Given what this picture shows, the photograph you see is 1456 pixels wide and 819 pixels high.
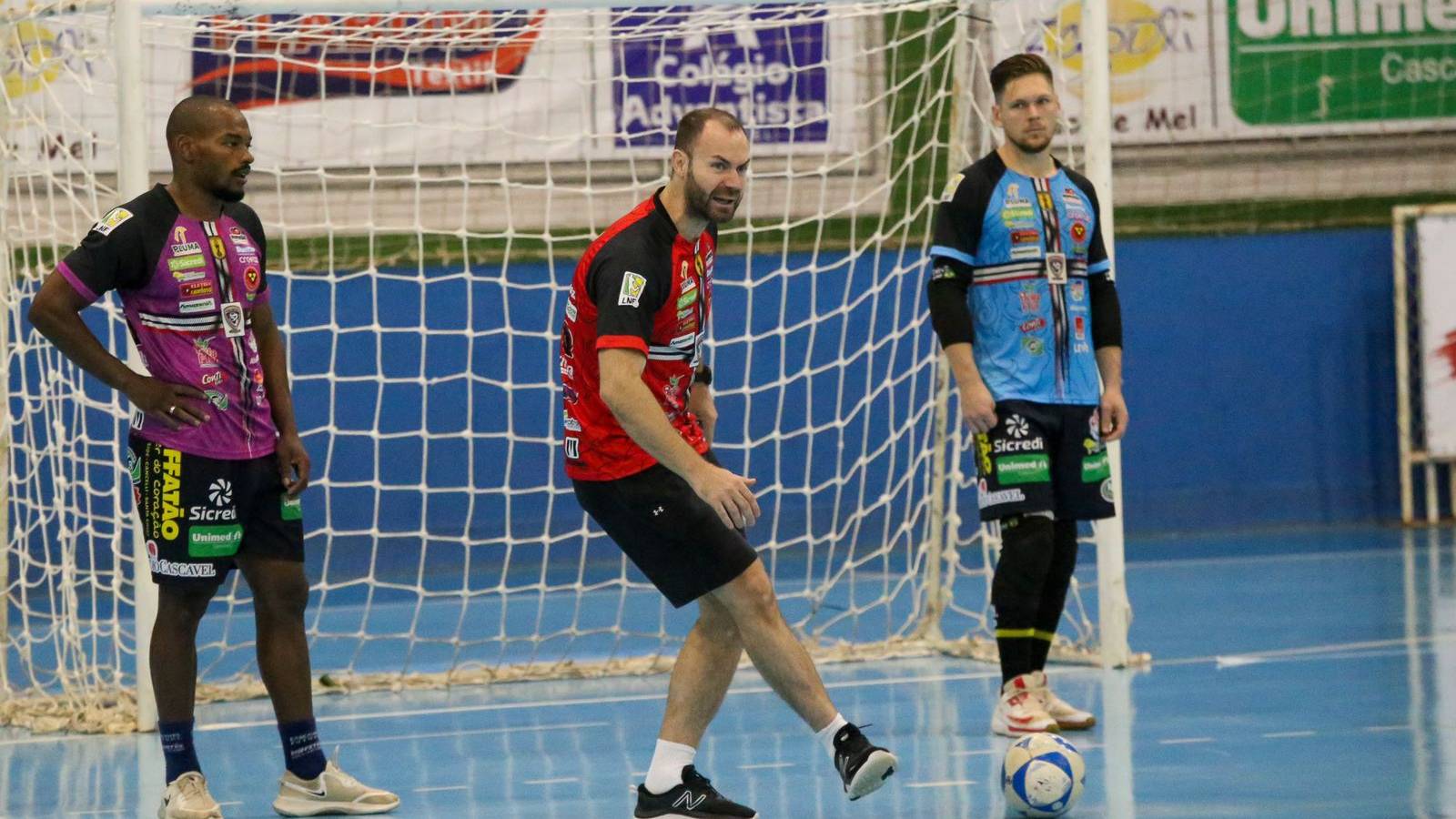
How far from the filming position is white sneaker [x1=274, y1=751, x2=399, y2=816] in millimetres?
4641

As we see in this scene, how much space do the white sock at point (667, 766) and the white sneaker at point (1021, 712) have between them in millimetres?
1311

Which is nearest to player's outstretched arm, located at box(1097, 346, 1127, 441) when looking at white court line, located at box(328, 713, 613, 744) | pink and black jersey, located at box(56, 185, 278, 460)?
white court line, located at box(328, 713, 613, 744)

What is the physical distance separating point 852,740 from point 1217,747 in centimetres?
138

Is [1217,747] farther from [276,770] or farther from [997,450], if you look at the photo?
[276,770]

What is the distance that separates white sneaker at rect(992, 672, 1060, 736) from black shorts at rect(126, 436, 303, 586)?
2122 millimetres

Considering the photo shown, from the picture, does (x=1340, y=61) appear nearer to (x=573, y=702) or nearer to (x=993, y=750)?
(x=573, y=702)

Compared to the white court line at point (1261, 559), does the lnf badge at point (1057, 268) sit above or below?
above

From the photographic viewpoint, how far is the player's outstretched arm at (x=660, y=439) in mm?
3875

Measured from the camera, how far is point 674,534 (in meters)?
4.20

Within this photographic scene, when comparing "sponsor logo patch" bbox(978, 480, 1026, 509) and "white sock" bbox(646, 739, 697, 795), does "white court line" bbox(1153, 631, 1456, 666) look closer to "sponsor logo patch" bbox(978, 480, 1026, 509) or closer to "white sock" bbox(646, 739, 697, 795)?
"sponsor logo patch" bbox(978, 480, 1026, 509)

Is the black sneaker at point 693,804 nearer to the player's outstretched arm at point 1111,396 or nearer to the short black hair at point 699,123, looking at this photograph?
the short black hair at point 699,123

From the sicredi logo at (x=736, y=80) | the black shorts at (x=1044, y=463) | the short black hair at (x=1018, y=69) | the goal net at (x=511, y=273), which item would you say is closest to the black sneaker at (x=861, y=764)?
the black shorts at (x=1044, y=463)

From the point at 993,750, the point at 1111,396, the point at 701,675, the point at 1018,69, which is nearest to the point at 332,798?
the point at 701,675

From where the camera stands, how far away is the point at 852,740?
412 cm
